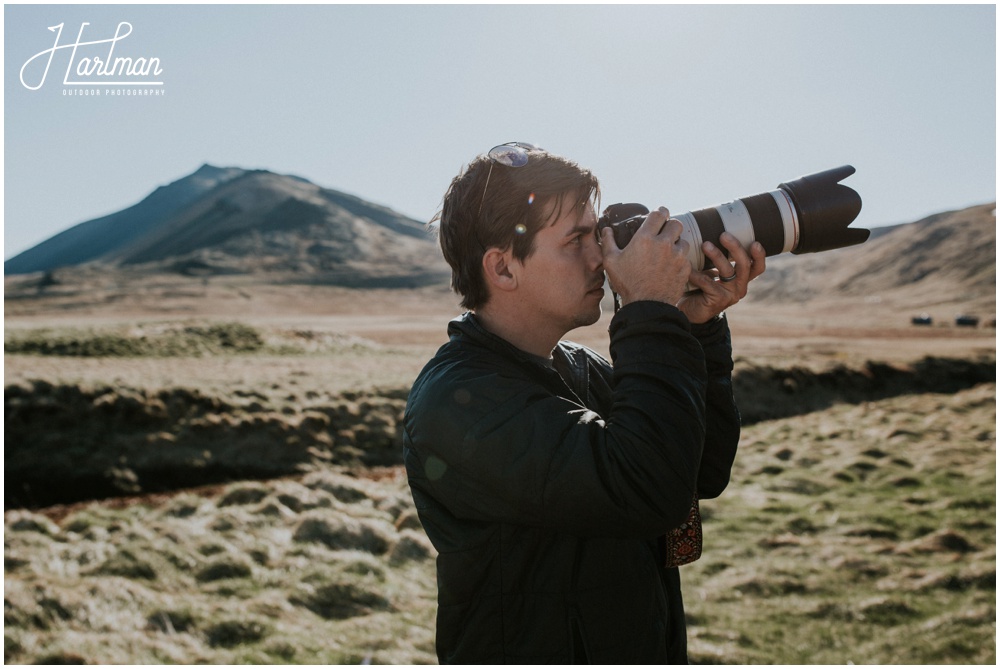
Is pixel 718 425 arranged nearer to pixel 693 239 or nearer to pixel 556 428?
pixel 693 239

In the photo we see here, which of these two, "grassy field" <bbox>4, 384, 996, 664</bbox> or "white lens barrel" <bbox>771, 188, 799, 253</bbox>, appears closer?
"white lens barrel" <bbox>771, 188, 799, 253</bbox>

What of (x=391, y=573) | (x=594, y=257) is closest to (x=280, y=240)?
(x=391, y=573)

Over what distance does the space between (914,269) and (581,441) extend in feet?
289

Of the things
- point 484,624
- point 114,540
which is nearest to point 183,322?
point 114,540

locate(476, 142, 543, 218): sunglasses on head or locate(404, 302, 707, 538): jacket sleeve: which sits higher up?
locate(476, 142, 543, 218): sunglasses on head

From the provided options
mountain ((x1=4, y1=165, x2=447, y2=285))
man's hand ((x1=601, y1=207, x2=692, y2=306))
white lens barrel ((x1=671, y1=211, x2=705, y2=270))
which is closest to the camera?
man's hand ((x1=601, y1=207, x2=692, y2=306))

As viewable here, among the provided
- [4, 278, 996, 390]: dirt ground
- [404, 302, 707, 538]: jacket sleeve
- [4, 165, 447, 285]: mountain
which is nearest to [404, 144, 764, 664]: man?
[404, 302, 707, 538]: jacket sleeve

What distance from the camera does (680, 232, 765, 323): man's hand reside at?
2.00m

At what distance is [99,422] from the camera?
9203mm

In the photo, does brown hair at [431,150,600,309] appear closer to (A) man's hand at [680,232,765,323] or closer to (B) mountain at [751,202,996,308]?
(A) man's hand at [680,232,765,323]

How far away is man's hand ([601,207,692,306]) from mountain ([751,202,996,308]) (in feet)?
222

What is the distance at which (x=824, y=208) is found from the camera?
219 cm

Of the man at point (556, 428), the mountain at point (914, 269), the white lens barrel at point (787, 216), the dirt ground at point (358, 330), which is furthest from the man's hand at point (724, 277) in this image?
the mountain at point (914, 269)

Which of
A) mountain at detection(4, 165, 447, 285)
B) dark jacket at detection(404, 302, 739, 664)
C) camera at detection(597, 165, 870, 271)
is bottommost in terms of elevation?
dark jacket at detection(404, 302, 739, 664)
